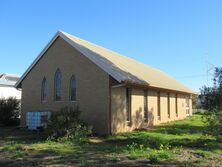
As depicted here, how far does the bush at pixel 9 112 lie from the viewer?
2876cm

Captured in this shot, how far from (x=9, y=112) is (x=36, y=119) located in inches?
216

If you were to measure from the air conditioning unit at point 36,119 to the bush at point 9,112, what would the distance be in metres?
4.18

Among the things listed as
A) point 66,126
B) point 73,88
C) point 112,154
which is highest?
point 73,88

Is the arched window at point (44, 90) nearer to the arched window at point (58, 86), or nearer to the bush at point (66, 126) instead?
the arched window at point (58, 86)

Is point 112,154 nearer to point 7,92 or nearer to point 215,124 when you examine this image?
point 215,124

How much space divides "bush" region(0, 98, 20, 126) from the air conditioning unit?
4179 millimetres

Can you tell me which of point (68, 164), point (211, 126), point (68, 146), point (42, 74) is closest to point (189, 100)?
point (42, 74)

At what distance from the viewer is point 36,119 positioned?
2473 cm

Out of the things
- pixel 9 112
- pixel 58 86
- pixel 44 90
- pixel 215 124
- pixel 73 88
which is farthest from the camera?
pixel 9 112

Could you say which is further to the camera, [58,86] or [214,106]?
[58,86]

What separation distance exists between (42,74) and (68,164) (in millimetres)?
15126

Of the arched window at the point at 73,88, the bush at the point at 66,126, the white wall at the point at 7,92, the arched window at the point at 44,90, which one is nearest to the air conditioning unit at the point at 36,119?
the arched window at the point at 44,90

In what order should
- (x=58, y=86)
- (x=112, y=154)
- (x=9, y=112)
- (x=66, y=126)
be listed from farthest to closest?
1. (x=9, y=112)
2. (x=58, y=86)
3. (x=66, y=126)
4. (x=112, y=154)

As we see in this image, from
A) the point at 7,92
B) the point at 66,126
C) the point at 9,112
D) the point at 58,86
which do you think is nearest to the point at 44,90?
the point at 58,86
